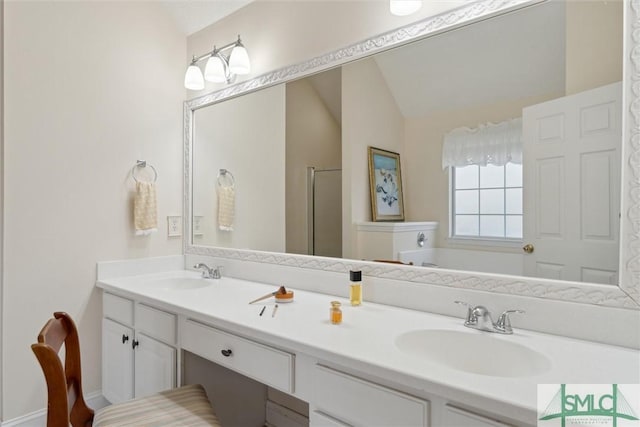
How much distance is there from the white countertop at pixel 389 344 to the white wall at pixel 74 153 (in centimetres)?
52

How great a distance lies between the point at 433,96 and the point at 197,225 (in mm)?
1721

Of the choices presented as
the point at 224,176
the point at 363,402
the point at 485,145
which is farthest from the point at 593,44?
the point at 224,176

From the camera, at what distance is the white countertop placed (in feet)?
2.79

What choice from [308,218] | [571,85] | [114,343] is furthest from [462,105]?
[114,343]

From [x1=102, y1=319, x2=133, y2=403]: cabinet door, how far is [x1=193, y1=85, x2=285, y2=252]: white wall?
2.37 ft

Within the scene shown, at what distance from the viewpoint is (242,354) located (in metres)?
1.37

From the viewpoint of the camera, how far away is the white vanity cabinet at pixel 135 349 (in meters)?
1.70

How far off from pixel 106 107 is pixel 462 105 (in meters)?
1.94

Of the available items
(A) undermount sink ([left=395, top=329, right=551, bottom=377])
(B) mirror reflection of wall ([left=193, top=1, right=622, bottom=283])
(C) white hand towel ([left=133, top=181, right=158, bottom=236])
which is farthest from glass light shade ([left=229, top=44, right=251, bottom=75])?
(A) undermount sink ([left=395, top=329, right=551, bottom=377])

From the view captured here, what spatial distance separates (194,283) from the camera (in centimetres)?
225

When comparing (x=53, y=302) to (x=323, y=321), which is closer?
(x=323, y=321)

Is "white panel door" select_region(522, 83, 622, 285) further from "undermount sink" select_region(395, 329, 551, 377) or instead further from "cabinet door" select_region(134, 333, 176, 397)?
"cabinet door" select_region(134, 333, 176, 397)

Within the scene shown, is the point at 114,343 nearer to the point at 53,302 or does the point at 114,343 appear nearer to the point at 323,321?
the point at 53,302

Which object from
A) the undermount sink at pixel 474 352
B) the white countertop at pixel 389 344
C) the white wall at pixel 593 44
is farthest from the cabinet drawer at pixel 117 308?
the white wall at pixel 593 44
